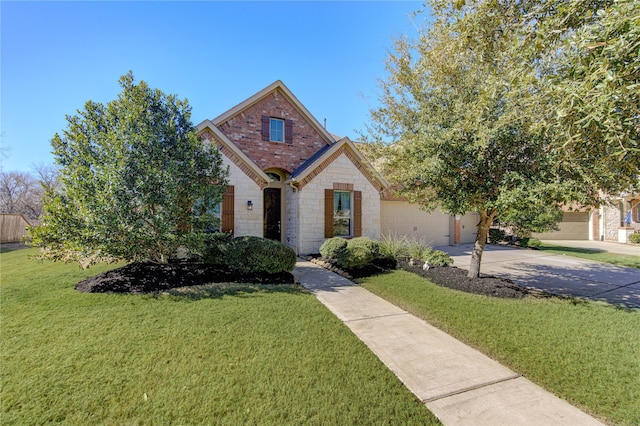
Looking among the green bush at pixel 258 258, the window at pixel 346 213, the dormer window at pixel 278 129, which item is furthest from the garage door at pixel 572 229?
the green bush at pixel 258 258

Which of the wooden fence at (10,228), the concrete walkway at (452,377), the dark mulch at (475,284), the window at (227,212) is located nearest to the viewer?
the concrete walkway at (452,377)

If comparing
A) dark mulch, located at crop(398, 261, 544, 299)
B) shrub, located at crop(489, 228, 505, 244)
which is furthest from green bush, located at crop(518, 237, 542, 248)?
dark mulch, located at crop(398, 261, 544, 299)

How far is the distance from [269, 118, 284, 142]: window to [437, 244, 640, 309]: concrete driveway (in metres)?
9.28

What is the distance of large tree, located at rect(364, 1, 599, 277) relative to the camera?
4.75m

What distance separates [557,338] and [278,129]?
12.1 metres

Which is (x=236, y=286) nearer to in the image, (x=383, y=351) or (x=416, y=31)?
(x=383, y=351)

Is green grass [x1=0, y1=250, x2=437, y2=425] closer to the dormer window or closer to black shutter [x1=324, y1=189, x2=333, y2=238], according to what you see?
black shutter [x1=324, y1=189, x2=333, y2=238]

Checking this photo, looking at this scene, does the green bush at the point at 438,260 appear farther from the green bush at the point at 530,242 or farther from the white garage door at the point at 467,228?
the green bush at the point at 530,242

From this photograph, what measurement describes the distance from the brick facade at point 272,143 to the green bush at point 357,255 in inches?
225

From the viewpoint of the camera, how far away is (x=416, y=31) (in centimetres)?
955

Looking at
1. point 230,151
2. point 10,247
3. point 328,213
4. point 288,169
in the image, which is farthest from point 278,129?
point 10,247

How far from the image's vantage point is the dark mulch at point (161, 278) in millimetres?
6234

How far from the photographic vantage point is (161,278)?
268 inches

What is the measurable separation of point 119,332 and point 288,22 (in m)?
9.92
